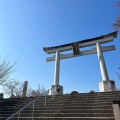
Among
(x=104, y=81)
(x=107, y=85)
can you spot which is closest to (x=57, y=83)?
(x=104, y=81)

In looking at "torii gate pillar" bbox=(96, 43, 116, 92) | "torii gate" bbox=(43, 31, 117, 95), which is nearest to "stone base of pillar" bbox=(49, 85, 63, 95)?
"torii gate" bbox=(43, 31, 117, 95)

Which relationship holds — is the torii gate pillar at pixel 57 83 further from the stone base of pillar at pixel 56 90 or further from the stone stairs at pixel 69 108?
the stone stairs at pixel 69 108

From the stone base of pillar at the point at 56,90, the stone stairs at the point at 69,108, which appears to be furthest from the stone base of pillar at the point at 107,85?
the stone base of pillar at the point at 56,90

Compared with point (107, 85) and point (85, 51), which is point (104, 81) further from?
point (85, 51)

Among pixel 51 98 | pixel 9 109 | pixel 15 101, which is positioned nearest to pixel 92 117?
pixel 51 98

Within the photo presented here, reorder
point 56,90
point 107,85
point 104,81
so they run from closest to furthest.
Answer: point 107,85 → point 104,81 → point 56,90

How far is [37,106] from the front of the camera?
8.37 metres

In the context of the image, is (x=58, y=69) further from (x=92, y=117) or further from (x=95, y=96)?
(x=92, y=117)

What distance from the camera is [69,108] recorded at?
297 inches

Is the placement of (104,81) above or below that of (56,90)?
above

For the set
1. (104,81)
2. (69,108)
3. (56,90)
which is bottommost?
(69,108)

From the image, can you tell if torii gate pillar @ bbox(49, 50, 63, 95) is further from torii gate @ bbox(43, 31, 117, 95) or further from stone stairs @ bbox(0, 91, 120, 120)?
stone stairs @ bbox(0, 91, 120, 120)

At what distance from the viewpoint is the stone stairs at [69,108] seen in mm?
6530

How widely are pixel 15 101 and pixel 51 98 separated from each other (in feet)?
7.15
